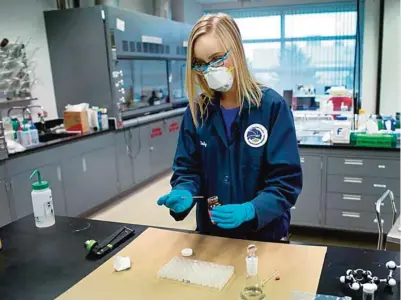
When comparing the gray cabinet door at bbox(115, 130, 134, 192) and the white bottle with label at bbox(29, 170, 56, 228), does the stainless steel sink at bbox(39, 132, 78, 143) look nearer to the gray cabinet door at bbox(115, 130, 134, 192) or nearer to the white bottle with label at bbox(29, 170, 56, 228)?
the gray cabinet door at bbox(115, 130, 134, 192)

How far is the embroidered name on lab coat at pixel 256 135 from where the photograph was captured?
1.26 metres

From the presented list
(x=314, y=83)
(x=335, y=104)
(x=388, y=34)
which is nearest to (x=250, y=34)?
(x=314, y=83)

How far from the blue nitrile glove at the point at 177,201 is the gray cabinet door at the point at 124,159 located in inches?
117

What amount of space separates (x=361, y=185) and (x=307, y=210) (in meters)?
0.45

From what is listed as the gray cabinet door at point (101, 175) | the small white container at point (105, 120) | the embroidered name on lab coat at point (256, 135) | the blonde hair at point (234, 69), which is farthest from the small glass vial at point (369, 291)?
the small white container at point (105, 120)

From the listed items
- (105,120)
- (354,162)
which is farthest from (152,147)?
(354,162)

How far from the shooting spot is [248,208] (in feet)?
3.80

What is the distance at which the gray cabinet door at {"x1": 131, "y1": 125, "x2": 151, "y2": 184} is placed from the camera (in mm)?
4426

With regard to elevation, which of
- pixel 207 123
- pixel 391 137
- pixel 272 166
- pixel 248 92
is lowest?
pixel 391 137

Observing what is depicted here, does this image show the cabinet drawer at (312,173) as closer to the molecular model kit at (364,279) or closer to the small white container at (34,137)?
the molecular model kit at (364,279)

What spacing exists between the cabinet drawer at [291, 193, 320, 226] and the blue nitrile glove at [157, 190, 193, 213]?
A: 2.01 metres

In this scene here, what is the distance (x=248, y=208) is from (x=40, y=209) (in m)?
0.85

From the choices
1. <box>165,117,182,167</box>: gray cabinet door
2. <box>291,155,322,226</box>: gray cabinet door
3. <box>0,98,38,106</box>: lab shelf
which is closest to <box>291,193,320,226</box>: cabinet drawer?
<box>291,155,322,226</box>: gray cabinet door

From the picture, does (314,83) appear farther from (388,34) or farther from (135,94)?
(135,94)
